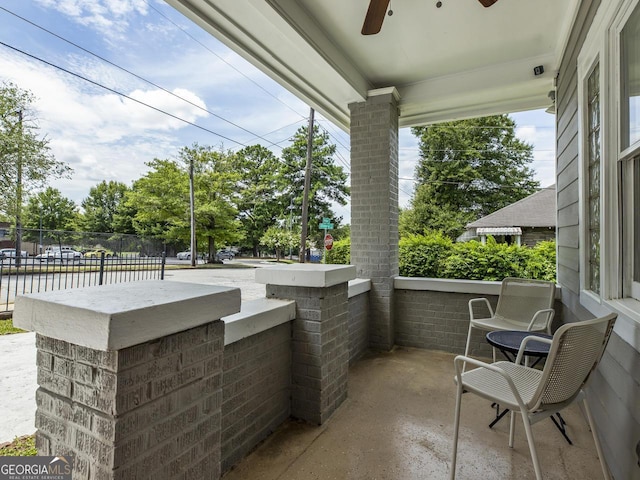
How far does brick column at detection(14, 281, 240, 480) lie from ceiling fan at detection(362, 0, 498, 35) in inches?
74.8

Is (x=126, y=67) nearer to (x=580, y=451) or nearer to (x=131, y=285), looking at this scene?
(x=131, y=285)

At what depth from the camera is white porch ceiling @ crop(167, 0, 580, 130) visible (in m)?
2.45

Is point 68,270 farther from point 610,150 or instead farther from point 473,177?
point 473,177

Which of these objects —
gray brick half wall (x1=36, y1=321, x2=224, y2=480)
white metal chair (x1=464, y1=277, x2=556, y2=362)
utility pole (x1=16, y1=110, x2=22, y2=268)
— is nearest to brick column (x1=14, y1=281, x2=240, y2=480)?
gray brick half wall (x1=36, y1=321, x2=224, y2=480)

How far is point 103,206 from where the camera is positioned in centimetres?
221

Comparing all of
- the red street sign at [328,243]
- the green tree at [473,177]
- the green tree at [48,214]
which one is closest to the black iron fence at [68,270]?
the green tree at [48,214]

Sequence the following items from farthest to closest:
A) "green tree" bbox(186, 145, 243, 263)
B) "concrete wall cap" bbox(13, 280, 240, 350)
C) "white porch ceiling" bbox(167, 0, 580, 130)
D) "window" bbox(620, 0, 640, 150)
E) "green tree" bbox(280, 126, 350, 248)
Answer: "green tree" bbox(280, 126, 350, 248)
"green tree" bbox(186, 145, 243, 263)
"white porch ceiling" bbox(167, 0, 580, 130)
"window" bbox(620, 0, 640, 150)
"concrete wall cap" bbox(13, 280, 240, 350)

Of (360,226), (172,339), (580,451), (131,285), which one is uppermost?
(360,226)

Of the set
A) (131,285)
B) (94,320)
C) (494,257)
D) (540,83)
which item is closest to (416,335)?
(494,257)

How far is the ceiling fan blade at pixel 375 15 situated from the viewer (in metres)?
1.93

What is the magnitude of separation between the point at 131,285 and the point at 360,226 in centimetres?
278

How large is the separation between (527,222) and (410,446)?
1023 centimetres

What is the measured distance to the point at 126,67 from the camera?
2236 millimetres

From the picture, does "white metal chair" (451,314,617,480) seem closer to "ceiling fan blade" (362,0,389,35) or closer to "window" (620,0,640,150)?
"window" (620,0,640,150)
